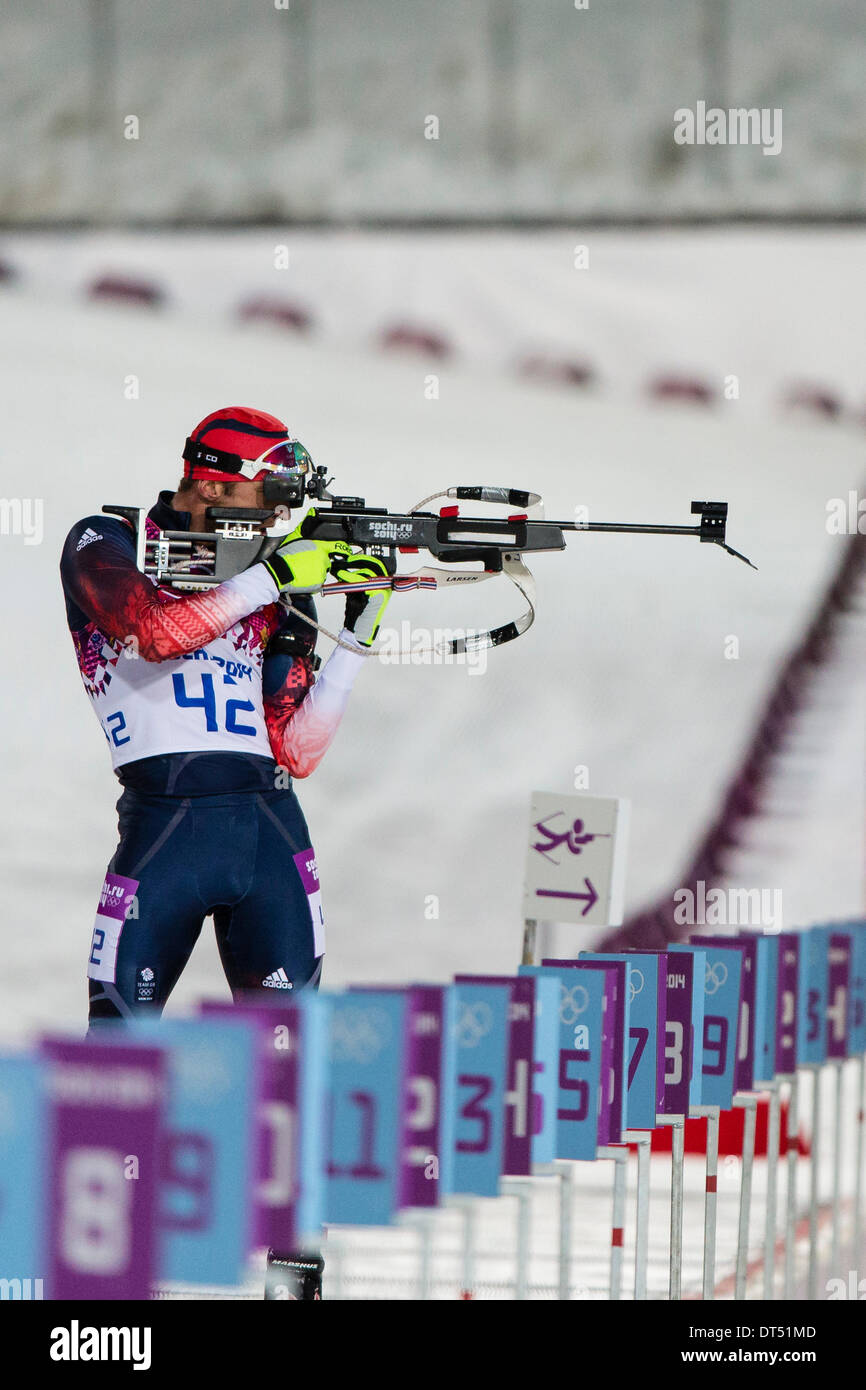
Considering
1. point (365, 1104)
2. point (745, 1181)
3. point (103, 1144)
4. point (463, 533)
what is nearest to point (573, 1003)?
point (365, 1104)

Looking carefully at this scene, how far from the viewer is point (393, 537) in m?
2.81

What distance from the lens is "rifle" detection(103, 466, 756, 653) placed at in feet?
8.70

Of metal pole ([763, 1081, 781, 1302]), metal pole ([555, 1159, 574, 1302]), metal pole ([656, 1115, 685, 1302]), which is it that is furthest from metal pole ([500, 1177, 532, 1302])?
metal pole ([763, 1081, 781, 1302])

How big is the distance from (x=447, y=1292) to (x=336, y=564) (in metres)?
2.01

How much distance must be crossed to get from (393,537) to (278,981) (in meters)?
0.68

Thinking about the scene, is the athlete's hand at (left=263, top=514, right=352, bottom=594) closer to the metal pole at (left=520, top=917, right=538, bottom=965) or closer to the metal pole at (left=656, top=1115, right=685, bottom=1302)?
the metal pole at (left=656, top=1115, right=685, bottom=1302)

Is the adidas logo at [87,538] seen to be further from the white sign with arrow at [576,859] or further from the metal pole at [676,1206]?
the white sign with arrow at [576,859]

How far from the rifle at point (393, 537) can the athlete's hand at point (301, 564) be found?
20 mm

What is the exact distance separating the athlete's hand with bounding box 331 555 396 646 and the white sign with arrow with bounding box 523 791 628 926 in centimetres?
110

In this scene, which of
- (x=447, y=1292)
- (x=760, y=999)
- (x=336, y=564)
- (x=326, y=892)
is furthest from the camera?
(x=326, y=892)

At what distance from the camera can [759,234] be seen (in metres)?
6.90

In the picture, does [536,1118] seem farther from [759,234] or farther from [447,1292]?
[759,234]

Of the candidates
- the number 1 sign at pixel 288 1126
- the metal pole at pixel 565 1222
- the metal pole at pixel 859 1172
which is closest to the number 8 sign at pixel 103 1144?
the number 1 sign at pixel 288 1126
